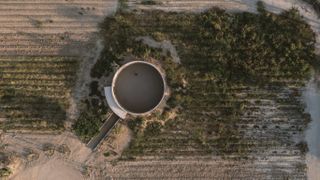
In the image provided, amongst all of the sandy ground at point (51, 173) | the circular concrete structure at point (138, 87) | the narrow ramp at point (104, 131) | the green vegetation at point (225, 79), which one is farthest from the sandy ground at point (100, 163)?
the circular concrete structure at point (138, 87)

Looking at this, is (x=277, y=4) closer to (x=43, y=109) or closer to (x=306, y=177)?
(x=306, y=177)

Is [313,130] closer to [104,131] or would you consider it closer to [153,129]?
[153,129]

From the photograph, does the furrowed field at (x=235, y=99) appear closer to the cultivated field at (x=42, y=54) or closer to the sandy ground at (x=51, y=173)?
the cultivated field at (x=42, y=54)

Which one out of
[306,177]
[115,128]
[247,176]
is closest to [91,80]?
[115,128]

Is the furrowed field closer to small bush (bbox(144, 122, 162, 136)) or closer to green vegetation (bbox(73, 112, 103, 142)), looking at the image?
small bush (bbox(144, 122, 162, 136))

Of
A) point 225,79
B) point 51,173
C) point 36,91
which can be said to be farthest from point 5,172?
point 225,79
